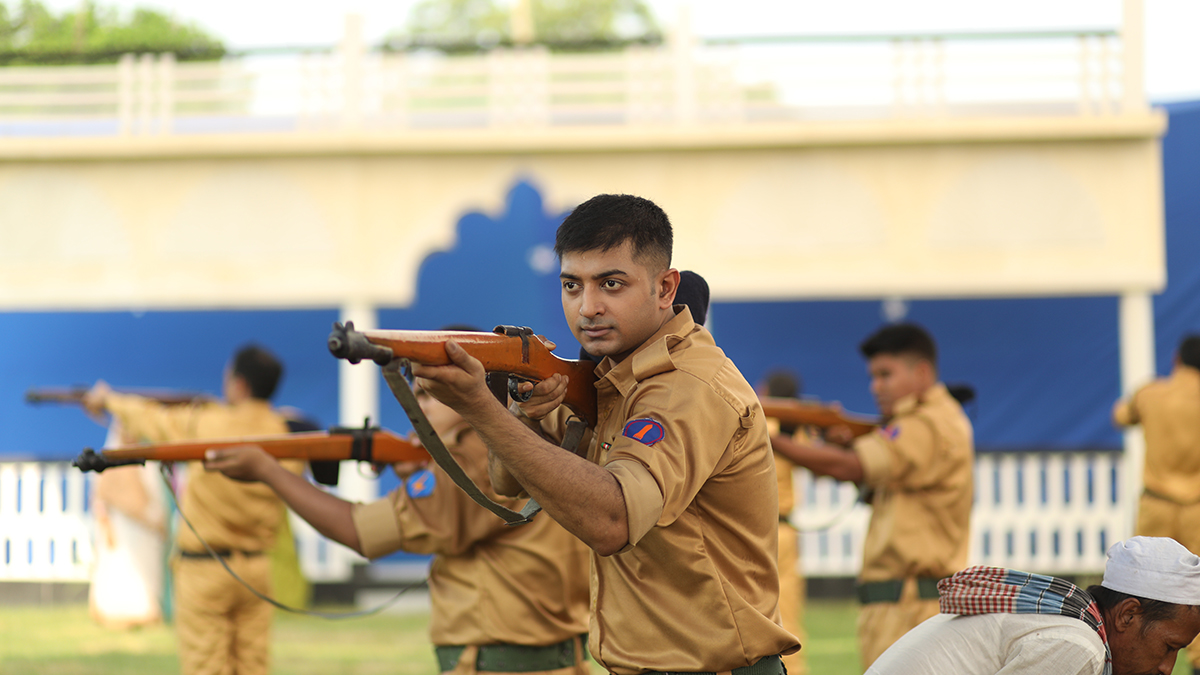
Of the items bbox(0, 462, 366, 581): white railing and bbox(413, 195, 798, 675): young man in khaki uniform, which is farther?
bbox(0, 462, 366, 581): white railing

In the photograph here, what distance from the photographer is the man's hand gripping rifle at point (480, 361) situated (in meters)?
1.66

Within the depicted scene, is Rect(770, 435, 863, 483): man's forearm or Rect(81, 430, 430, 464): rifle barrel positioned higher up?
Rect(81, 430, 430, 464): rifle barrel

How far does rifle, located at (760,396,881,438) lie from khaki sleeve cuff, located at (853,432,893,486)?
409 millimetres

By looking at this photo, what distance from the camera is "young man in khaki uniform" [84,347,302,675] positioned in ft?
17.2

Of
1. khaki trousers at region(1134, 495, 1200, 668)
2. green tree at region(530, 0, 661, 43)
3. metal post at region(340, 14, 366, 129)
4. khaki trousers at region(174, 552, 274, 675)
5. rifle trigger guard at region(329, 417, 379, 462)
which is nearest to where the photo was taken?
rifle trigger guard at region(329, 417, 379, 462)

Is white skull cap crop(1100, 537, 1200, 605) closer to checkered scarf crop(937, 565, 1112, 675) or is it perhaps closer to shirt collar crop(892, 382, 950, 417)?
checkered scarf crop(937, 565, 1112, 675)

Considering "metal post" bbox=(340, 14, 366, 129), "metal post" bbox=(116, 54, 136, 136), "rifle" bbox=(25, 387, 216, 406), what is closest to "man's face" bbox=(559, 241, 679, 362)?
"rifle" bbox=(25, 387, 216, 406)

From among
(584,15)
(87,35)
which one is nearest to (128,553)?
(87,35)

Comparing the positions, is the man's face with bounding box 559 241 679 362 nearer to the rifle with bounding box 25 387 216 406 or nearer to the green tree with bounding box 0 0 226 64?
the rifle with bounding box 25 387 216 406

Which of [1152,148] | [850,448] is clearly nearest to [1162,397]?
[850,448]

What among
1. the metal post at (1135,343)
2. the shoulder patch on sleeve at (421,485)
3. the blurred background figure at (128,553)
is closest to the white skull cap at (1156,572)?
the shoulder patch on sleeve at (421,485)

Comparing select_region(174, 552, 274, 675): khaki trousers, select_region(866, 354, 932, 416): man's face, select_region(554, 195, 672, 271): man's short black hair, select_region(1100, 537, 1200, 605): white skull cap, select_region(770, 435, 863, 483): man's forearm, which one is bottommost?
select_region(174, 552, 274, 675): khaki trousers

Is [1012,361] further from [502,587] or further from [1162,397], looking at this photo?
[502,587]

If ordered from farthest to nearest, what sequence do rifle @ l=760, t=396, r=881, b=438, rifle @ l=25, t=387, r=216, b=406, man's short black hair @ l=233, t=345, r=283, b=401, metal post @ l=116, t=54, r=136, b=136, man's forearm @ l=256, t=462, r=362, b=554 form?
metal post @ l=116, t=54, r=136, b=136
rifle @ l=25, t=387, r=216, b=406
man's short black hair @ l=233, t=345, r=283, b=401
rifle @ l=760, t=396, r=881, b=438
man's forearm @ l=256, t=462, r=362, b=554
